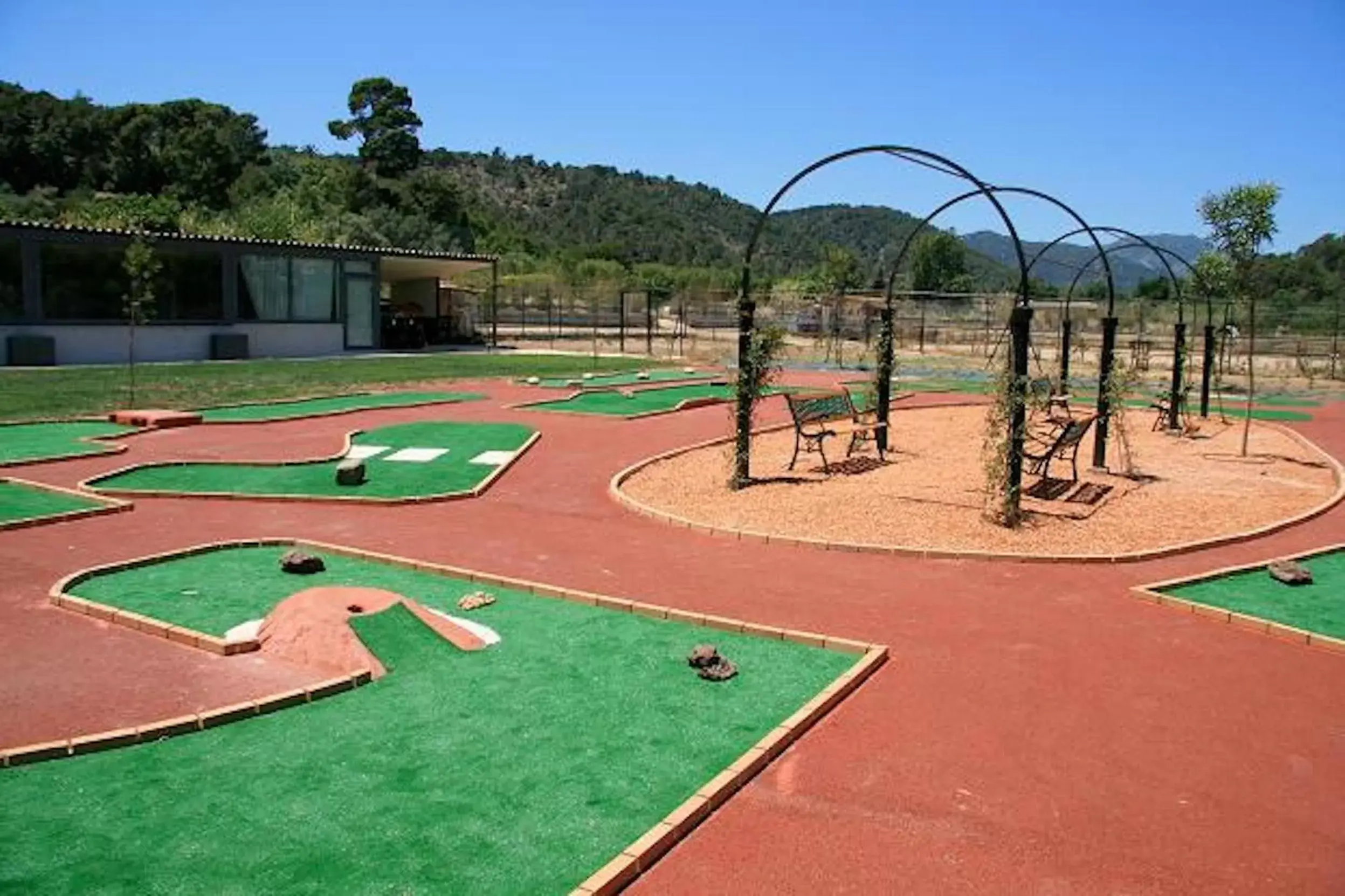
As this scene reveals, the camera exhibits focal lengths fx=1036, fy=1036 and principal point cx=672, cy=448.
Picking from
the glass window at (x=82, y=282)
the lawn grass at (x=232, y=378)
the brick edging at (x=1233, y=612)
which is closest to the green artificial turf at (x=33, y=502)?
the lawn grass at (x=232, y=378)

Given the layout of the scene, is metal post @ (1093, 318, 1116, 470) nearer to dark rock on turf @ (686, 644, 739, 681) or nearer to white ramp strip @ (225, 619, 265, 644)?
dark rock on turf @ (686, 644, 739, 681)

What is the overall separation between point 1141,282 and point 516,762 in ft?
239

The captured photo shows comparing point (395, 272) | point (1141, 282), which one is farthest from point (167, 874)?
point (1141, 282)

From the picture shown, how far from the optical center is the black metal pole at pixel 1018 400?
1024 centimetres

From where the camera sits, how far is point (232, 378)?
24.2 metres

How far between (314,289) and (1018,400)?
90.6ft

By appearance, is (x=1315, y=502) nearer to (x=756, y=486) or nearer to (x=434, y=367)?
(x=756, y=486)

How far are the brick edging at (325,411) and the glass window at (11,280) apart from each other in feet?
34.2

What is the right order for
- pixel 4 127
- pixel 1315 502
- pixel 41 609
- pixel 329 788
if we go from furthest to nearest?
1. pixel 4 127
2. pixel 1315 502
3. pixel 41 609
4. pixel 329 788

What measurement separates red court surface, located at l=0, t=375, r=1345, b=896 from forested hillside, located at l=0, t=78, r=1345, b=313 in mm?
16929

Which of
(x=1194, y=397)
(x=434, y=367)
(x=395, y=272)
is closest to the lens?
(x=1194, y=397)

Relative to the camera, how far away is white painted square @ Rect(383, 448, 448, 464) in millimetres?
13711

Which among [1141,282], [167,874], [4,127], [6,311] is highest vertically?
[4,127]

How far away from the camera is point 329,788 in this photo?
459 cm
